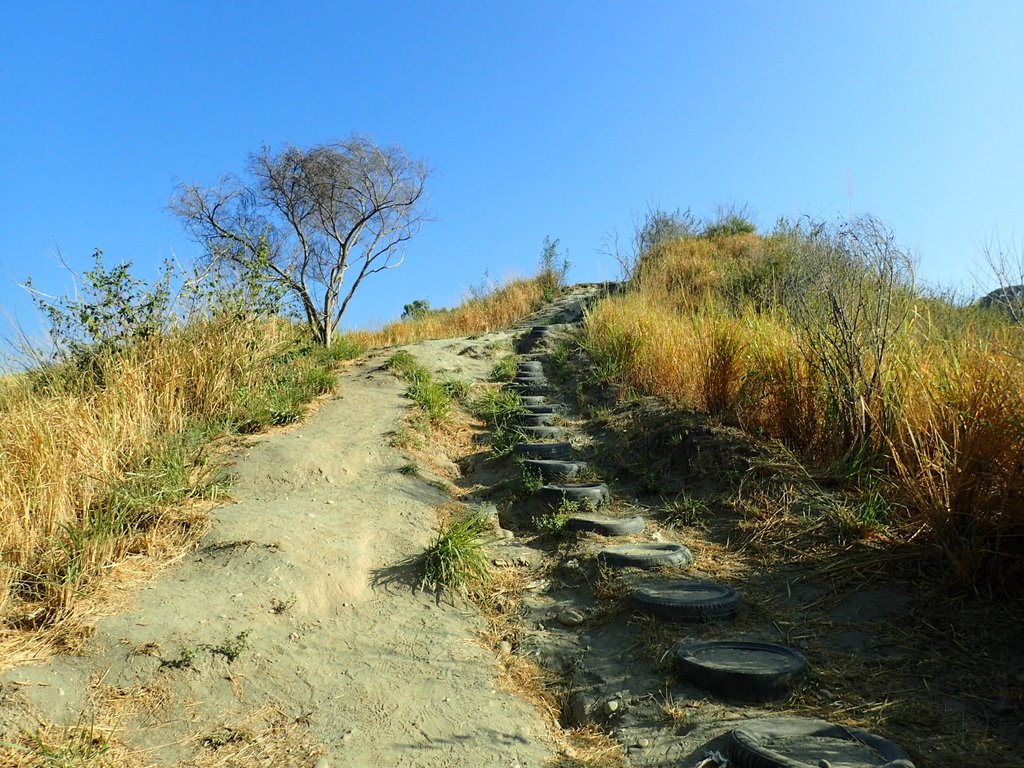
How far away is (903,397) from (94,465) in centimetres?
477

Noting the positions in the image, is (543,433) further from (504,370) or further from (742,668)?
(742,668)

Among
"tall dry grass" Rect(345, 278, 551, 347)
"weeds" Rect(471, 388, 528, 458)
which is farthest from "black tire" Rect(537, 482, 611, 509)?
"tall dry grass" Rect(345, 278, 551, 347)

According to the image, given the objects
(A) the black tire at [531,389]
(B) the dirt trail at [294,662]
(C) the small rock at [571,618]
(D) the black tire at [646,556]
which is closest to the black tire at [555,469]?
(B) the dirt trail at [294,662]

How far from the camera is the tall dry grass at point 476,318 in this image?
13344 mm

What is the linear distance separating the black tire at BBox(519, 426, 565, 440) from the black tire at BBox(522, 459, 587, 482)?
94cm

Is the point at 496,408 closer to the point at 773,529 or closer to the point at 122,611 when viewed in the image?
the point at 773,529

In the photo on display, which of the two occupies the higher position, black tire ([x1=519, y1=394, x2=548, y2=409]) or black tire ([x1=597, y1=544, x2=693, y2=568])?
black tire ([x1=519, y1=394, x2=548, y2=409])

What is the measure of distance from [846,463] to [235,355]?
4796 mm

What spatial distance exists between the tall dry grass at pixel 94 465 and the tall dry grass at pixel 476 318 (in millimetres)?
6993

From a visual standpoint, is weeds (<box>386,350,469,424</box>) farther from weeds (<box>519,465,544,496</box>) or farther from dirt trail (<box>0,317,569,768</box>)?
dirt trail (<box>0,317,569,768</box>)

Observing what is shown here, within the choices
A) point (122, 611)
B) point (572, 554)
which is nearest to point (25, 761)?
point (122, 611)

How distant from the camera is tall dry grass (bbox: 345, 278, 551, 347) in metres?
13.3

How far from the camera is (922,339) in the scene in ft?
16.5

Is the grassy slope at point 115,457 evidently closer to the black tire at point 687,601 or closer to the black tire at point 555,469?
the black tire at point 555,469
